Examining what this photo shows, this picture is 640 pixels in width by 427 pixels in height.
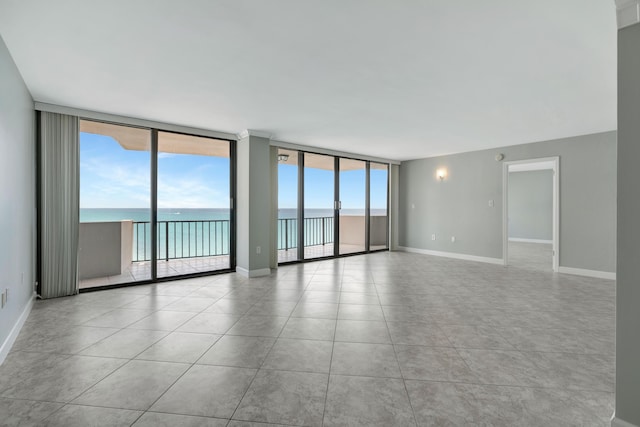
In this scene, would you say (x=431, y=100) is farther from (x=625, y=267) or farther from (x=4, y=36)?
(x=4, y=36)

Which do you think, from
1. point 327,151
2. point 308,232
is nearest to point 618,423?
point 327,151

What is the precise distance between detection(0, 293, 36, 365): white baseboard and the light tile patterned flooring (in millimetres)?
61

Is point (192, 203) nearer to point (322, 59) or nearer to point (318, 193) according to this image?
point (318, 193)

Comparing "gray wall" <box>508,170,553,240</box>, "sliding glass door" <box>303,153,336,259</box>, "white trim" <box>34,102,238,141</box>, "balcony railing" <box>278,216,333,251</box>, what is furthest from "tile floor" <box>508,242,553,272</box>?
"white trim" <box>34,102,238,141</box>

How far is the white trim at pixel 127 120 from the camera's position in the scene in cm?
364

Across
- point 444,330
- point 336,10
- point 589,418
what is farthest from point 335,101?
point 589,418

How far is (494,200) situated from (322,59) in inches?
213

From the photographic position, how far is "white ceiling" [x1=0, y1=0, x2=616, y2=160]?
1915 mm

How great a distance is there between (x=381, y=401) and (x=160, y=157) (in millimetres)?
4548

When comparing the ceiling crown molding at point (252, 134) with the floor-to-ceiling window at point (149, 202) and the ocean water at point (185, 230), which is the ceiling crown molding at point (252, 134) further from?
the ocean water at point (185, 230)

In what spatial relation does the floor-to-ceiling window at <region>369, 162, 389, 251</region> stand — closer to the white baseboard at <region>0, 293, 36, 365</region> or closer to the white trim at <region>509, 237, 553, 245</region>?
the white trim at <region>509, 237, 553, 245</region>

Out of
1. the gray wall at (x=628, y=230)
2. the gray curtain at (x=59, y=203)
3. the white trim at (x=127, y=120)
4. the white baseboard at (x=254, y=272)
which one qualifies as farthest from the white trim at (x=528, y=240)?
the gray curtain at (x=59, y=203)

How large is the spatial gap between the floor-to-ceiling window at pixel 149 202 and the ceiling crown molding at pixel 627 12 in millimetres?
4970

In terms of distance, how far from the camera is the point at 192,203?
6184 mm
